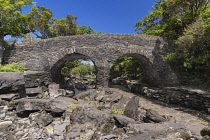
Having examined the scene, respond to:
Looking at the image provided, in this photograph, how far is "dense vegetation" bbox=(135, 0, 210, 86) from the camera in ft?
29.3

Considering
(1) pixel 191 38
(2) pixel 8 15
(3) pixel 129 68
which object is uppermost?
(2) pixel 8 15

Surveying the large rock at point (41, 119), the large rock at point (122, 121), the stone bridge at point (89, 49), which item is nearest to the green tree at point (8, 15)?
the stone bridge at point (89, 49)

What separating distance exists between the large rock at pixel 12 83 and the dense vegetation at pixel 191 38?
11904 millimetres

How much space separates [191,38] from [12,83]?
13.3 m

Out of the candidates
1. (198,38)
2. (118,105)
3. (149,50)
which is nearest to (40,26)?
(149,50)

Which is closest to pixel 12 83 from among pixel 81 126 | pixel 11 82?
pixel 11 82

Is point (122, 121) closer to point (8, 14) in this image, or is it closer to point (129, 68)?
point (8, 14)

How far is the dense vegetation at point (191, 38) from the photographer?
8.94m

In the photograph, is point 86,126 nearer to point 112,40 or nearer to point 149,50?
point 112,40

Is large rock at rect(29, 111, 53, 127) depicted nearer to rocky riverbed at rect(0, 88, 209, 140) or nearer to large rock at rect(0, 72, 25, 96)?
rocky riverbed at rect(0, 88, 209, 140)

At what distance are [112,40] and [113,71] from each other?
46.6 ft

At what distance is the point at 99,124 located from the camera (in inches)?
157

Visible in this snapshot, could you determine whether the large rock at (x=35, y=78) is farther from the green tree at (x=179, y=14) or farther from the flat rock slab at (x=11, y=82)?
the green tree at (x=179, y=14)

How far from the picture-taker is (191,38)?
356 inches
